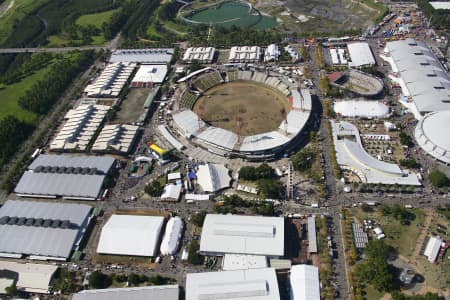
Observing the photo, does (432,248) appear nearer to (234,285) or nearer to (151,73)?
(234,285)

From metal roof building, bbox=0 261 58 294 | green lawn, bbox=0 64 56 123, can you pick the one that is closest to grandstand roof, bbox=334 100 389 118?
metal roof building, bbox=0 261 58 294

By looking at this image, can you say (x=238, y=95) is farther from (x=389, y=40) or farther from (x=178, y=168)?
(x=389, y=40)

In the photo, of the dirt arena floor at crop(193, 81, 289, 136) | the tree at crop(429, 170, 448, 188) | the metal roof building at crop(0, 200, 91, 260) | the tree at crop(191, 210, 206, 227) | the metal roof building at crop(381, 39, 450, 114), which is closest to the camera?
the metal roof building at crop(0, 200, 91, 260)

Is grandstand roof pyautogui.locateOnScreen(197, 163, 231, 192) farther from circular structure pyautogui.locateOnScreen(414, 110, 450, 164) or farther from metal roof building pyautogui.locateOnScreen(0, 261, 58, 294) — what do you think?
circular structure pyautogui.locateOnScreen(414, 110, 450, 164)

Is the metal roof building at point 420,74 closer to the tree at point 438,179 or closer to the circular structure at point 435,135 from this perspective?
the circular structure at point 435,135

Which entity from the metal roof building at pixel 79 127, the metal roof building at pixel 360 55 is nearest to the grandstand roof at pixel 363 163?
the metal roof building at pixel 360 55

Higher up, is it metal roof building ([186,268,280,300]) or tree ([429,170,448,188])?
tree ([429,170,448,188])
